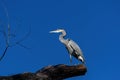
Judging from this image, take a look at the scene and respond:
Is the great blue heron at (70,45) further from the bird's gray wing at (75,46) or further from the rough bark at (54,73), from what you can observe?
the rough bark at (54,73)

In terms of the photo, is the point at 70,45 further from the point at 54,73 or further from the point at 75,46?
the point at 54,73

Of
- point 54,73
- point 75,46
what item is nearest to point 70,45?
point 75,46

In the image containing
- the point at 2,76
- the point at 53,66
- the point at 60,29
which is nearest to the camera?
the point at 2,76

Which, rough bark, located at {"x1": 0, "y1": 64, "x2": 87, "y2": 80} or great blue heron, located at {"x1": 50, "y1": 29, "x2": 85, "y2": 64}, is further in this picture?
great blue heron, located at {"x1": 50, "y1": 29, "x2": 85, "y2": 64}

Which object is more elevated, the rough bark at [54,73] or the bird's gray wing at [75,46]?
the bird's gray wing at [75,46]

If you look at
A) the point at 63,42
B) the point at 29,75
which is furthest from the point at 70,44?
the point at 29,75

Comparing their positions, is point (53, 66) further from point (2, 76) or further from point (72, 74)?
→ point (2, 76)

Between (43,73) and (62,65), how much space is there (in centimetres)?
39

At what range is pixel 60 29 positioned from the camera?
922cm

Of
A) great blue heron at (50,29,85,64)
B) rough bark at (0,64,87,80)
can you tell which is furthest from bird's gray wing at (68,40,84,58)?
rough bark at (0,64,87,80)

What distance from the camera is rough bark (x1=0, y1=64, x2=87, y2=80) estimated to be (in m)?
6.31

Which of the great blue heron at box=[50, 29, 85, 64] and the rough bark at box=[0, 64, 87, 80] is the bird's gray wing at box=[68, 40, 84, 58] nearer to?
the great blue heron at box=[50, 29, 85, 64]

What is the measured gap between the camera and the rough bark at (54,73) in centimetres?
631

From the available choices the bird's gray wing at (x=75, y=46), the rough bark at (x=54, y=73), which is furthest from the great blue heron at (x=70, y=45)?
the rough bark at (x=54, y=73)
